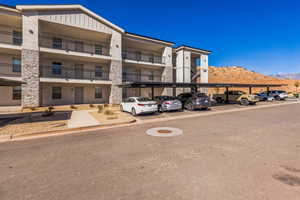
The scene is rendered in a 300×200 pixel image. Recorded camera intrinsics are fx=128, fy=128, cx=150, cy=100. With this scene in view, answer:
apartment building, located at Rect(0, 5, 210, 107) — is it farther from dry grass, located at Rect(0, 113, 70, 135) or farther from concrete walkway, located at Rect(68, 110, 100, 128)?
concrete walkway, located at Rect(68, 110, 100, 128)

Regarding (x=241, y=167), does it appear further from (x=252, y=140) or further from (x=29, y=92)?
(x=29, y=92)

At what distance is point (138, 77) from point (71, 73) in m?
9.75

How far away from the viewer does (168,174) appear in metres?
3.10

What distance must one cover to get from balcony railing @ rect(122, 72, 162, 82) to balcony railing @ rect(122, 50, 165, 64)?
2.46 m

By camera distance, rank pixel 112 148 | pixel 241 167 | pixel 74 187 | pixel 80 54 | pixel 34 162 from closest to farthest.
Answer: pixel 74 187, pixel 241 167, pixel 34 162, pixel 112 148, pixel 80 54

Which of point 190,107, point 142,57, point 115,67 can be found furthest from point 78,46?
point 190,107

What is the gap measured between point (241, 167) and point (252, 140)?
265cm

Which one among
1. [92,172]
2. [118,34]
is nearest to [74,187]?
[92,172]

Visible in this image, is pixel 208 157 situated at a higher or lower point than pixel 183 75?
lower

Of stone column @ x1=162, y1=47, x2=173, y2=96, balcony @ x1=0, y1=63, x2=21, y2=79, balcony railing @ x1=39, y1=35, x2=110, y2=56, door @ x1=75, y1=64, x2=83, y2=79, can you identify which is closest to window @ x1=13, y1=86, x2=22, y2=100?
balcony @ x1=0, y1=63, x2=21, y2=79

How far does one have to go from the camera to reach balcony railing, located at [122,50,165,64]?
20.8 meters

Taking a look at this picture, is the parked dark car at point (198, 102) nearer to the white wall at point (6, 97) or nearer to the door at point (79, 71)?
the door at point (79, 71)

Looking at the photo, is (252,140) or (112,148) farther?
(252,140)

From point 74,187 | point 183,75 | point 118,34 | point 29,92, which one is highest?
point 118,34
